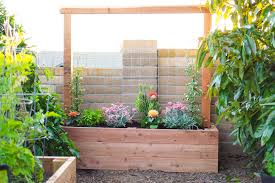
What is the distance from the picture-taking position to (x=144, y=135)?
387 centimetres

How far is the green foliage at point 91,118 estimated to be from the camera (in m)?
4.04

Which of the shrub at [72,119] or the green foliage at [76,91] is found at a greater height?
the green foliage at [76,91]

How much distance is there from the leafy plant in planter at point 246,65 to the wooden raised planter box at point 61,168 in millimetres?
1224

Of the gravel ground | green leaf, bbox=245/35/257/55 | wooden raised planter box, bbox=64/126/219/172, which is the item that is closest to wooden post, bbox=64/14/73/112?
wooden raised planter box, bbox=64/126/219/172

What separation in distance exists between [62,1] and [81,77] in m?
0.82

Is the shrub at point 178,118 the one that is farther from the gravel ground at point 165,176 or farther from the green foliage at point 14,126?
the green foliage at point 14,126

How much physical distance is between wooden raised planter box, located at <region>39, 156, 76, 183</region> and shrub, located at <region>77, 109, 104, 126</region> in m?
1.38

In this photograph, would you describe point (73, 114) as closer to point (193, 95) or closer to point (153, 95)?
point (153, 95)

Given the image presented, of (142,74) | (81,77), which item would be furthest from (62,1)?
(142,74)

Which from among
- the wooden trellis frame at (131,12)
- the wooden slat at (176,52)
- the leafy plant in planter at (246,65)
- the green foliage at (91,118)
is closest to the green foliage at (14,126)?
the leafy plant in planter at (246,65)

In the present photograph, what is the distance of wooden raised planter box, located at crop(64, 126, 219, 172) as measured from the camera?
3.84 metres

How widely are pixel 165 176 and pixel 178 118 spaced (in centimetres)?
59

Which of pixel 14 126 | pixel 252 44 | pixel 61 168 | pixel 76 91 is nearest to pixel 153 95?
pixel 76 91

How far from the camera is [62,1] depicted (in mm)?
4059
